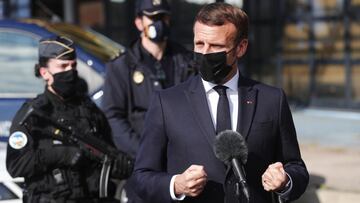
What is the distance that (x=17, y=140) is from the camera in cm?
340

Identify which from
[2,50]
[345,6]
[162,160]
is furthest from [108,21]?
[162,160]

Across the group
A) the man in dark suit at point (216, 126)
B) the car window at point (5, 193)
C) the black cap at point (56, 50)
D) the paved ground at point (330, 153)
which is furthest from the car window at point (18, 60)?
the man in dark suit at point (216, 126)

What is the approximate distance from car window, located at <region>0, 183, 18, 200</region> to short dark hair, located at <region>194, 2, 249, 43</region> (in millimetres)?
2421

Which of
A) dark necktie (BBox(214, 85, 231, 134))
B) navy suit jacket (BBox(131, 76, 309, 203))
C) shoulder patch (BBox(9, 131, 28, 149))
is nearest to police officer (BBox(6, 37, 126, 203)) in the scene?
shoulder patch (BBox(9, 131, 28, 149))

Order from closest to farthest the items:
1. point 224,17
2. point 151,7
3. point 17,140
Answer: point 224,17, point 17,140, point 151,7

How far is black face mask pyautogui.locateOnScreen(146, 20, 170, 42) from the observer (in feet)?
13.1

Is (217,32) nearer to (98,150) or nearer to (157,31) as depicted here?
(98,150)

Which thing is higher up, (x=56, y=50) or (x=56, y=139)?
(x=56, y=50)

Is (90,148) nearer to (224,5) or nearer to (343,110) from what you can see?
(224,5)

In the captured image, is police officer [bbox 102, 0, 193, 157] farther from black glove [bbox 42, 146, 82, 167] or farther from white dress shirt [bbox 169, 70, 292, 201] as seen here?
white dress shirt [bbox 169, 70, 292, 201]

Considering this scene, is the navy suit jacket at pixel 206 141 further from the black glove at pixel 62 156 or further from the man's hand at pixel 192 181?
the black glove at pixel 62 156

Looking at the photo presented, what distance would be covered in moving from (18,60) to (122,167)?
188 centimetres

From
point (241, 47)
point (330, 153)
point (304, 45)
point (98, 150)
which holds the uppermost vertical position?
point (241, 47)

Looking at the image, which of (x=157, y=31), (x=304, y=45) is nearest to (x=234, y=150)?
(x=157, y=31)
